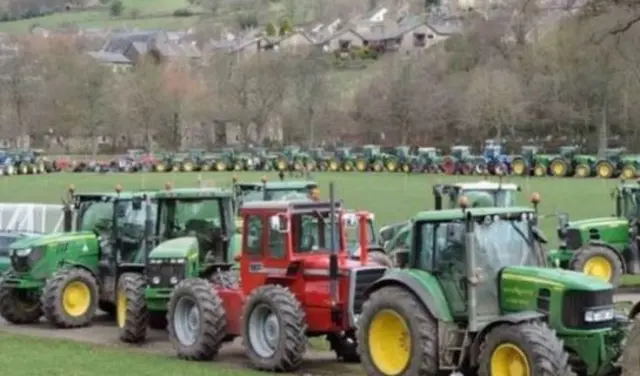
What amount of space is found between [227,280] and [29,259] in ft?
16.3

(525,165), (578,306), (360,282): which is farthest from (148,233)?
(525,165)

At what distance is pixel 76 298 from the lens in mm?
19688

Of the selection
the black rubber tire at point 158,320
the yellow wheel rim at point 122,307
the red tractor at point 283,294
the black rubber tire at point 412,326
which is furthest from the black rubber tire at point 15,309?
the black rubber tire at point 412,326

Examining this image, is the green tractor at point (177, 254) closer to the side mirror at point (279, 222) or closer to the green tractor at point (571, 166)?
the side mirror at point (279, 222)

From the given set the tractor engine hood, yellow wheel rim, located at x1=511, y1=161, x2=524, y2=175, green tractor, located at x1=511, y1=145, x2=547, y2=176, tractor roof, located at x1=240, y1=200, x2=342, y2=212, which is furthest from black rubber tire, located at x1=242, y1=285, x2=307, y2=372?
yellow wheel rim, located at x1=511, y1=161, x2=524, y2=175

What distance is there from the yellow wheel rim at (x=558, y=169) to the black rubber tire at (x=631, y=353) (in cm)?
5076

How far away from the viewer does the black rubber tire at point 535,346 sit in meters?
11.2

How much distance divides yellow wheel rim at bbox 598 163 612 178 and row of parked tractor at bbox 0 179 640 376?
123 feet

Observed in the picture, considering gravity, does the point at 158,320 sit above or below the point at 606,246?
below

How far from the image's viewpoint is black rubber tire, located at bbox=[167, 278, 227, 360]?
51.0 feet

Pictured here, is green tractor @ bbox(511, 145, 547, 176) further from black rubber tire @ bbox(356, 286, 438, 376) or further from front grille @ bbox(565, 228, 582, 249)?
black rubber tire @ bbox(356, 286, 438, 376)

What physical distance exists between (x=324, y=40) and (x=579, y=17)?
130449mm

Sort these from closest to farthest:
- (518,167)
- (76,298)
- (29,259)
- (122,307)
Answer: (122,307) < (76,298) < (29,259) < (518,167)

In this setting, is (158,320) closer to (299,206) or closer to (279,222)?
(279,222)
